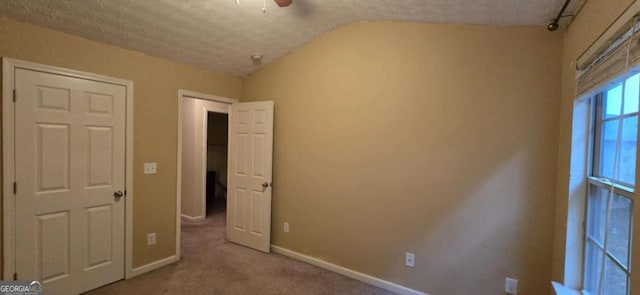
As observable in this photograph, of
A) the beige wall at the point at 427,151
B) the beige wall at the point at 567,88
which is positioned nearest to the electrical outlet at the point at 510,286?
the beige wall at the point at 427,151

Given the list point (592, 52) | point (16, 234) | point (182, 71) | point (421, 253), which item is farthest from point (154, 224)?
point (592, 52)

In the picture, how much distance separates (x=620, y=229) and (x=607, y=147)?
497 millimetres

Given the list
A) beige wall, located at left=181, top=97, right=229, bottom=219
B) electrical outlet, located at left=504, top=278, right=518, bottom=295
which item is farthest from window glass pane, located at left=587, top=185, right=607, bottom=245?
beige wall, located at left=181, top=97, right=229, bottom=219

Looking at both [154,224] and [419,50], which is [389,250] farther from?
[154,224]

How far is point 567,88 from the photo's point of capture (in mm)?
1823

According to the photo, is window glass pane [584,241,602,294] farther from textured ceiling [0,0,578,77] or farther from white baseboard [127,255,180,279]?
white baseboard [127,255,180,279]

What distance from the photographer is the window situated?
1191 mm

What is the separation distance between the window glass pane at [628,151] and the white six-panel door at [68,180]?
139 inches

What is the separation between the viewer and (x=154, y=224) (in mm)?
2916

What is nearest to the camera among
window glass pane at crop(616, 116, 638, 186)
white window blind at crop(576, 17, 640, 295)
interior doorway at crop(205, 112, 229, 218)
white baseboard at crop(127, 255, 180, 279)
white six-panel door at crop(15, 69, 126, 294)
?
white window blind at crop(576, 17, 640, 295)

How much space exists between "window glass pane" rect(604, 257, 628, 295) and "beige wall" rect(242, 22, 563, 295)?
0.66 meters

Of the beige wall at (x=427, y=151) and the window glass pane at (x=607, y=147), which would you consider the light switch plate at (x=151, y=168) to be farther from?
the window glass pane at (x=607, y=147)

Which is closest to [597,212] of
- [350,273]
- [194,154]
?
[350,273]

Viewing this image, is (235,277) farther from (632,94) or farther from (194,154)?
(632,94)
